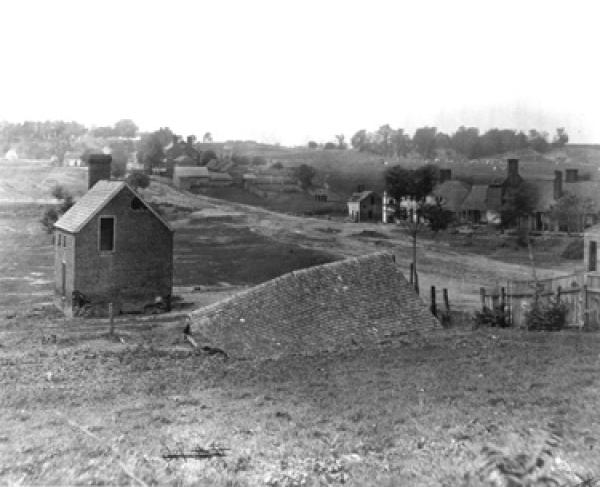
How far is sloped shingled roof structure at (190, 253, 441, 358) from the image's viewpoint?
81.3 feet

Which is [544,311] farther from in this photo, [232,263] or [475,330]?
[232,263]

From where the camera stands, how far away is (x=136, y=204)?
40.2m

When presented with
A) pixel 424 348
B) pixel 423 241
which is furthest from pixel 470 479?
pixel 423 241

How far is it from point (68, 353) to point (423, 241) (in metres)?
53.5

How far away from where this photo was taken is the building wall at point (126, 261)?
3900 cm

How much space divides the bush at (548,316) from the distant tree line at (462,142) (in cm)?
14205

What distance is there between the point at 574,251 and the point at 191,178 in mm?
69804

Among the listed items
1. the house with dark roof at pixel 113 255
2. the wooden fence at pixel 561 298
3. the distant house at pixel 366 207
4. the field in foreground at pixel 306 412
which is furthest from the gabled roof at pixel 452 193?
the field in foreground at pixel 306 412

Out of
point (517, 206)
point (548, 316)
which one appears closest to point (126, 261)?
point (548, 316)

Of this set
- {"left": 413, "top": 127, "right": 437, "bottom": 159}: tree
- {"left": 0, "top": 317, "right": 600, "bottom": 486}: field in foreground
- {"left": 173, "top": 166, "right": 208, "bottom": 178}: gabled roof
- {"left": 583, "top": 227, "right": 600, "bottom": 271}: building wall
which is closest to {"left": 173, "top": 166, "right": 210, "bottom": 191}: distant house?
{"left": 173, "top": 166, "right": 208, "bottom": 178}: gabled roof

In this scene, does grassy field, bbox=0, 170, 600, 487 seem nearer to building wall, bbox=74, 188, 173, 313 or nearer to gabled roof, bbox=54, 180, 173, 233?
building wall, bbox=74, 188, 173, 313

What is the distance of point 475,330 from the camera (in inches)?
1046

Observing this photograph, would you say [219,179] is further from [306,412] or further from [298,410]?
[306,412]

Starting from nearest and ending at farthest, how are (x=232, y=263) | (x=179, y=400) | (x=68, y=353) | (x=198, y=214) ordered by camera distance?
(x=179, y=400), (x=68, y=353), (x=232, y=263), (x=198, y=214)
